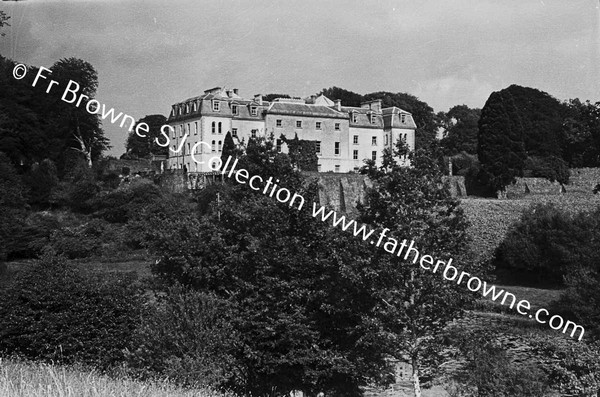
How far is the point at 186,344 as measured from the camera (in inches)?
516

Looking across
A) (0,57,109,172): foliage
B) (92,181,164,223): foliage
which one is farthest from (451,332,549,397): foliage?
(0,57,109,172): foliage

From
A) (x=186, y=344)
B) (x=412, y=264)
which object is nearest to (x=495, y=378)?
(x=412, y=264)

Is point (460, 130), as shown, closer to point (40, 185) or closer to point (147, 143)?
point (147, 143)

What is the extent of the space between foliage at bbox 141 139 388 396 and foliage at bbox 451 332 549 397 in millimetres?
1839

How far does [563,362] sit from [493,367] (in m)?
1.50

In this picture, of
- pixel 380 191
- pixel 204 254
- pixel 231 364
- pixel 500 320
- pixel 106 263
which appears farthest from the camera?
pixel 106 263

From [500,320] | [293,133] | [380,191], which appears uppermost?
[293,133]

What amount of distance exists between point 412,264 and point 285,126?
33077mm

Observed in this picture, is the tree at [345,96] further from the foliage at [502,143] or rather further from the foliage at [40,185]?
the foliage at [40,185]

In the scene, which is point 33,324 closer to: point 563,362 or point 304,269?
point 304,269

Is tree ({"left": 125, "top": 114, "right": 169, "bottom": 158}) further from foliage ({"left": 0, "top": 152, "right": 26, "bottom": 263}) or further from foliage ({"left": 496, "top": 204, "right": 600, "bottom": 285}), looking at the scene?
foliage ({"left": 496, "top": 204, "right": 600, "bottom": 285})

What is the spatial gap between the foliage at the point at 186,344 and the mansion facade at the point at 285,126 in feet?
95.1

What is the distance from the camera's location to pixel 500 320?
26250 mm

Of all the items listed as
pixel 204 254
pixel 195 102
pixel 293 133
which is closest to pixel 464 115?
pixel 293 133
